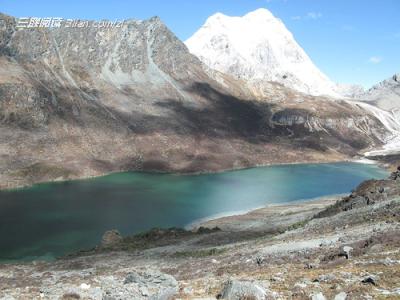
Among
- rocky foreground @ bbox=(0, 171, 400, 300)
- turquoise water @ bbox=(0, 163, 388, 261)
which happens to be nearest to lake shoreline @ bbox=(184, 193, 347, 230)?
turquoise water @ bbox=(0, 163, 388, 261)

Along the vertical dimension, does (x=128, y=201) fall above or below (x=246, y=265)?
above

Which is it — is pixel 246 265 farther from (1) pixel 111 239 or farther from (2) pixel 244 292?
(1) pixel 111 239

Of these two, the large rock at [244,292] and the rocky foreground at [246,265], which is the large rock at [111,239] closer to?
the rocky foreground at [246,265]

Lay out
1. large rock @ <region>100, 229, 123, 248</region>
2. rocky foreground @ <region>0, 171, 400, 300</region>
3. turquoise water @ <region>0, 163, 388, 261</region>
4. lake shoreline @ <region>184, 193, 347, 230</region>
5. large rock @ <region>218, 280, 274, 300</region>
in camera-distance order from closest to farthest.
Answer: large rock @ <region>218, 280, 274, 300</region>, rocky foreground @ <region>0, 171, 400, 300</region>, large rock @ <region>100, 229, 123, 248</region>, turquoise water @ <region>0, 163, 388, 261</region>, lake shoreline @ <region>184, 193, 347, 230</region>

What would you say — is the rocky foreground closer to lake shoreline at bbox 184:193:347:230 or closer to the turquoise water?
lake shoreline at bbox 184:193:347:230

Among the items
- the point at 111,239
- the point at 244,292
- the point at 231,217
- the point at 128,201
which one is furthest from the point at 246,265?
the point at 128,201

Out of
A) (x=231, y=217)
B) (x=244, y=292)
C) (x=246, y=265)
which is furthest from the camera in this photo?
(x=231, y=217)

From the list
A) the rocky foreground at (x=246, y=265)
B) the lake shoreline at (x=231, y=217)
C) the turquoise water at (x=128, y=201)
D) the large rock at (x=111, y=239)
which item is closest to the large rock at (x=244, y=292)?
the rocky foreground at (x=246, y=265)
